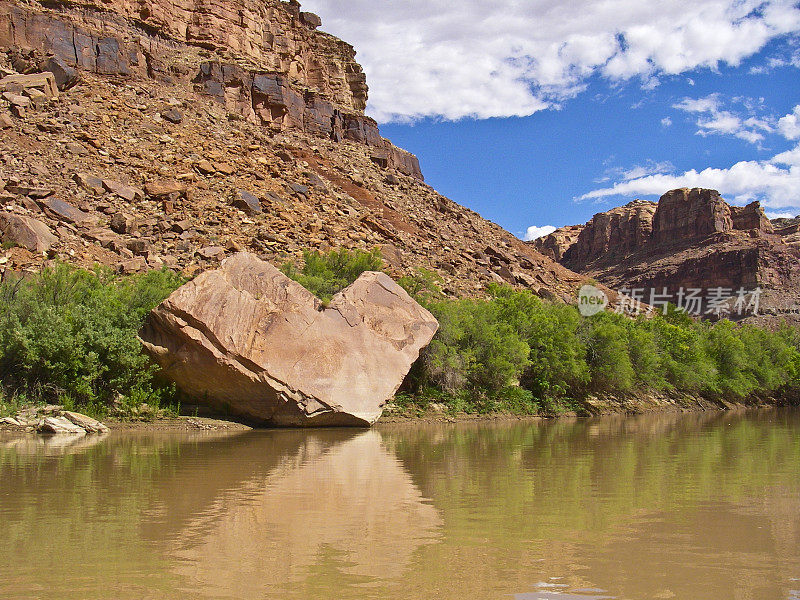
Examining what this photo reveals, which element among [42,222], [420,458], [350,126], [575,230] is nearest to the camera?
[420,458]

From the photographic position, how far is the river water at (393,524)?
5441 mm

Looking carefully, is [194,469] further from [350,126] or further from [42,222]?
[350,126]

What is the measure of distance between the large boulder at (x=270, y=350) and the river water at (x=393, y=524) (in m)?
4.09

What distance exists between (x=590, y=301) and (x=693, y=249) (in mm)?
75478

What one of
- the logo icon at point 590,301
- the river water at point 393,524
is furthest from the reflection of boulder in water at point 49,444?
the logo icon at point 590,301

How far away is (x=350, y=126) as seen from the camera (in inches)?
2159

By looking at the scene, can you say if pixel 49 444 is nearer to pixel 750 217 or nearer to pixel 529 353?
pixel 529 353

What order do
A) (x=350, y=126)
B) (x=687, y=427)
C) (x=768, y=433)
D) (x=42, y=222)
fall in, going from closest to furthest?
1. (x=768, y=433)
2. (x=687, y=427)
3. (x=42, y=222)
4. (x=350, y=126)

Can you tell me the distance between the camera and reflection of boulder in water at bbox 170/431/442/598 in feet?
18.7

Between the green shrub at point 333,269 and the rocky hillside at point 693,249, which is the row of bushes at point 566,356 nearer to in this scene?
the green shrub at point 333,269

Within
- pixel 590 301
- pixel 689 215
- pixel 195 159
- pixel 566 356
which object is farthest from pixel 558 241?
pixel 566 356

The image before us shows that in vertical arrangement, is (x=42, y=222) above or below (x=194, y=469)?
above

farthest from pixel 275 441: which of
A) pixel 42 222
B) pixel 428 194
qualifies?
pixel 428 194

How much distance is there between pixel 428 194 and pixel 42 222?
28.6 meters
